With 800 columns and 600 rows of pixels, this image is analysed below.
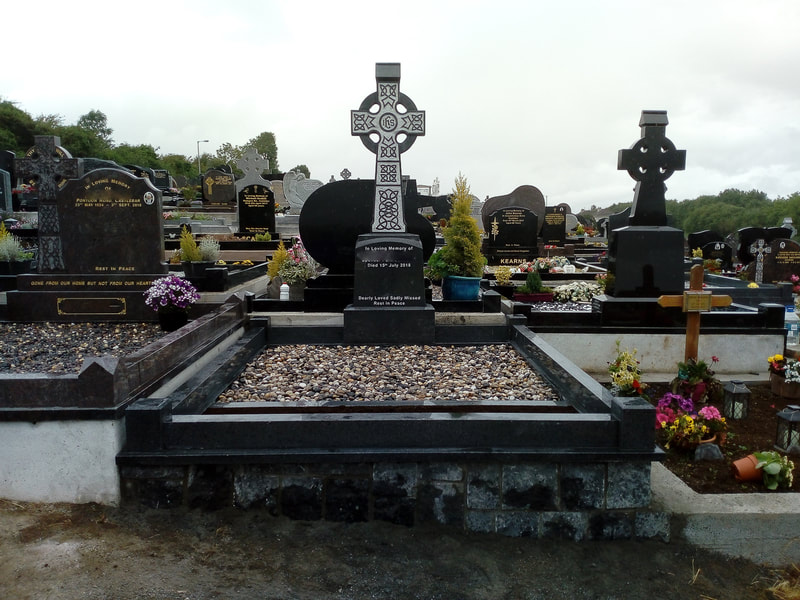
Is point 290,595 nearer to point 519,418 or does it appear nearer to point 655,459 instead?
point 519,418

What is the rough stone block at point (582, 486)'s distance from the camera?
3.83 meters

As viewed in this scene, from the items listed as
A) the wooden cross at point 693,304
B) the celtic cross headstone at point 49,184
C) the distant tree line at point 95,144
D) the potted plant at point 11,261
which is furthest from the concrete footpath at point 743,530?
the distant tree line at point 95,144

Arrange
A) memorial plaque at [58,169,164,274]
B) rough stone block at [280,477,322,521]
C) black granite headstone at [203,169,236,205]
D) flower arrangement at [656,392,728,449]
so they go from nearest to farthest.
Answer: rough stone block at [280,477,322,521], flower arrangement at [656,392,728,449], memorial plaque at [58,169,164,274], black granite headstone at [203,169,236,205]

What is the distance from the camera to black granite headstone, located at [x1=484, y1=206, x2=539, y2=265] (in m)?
16.1

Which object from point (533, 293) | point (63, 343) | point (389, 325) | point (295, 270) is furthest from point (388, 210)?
point (63, 343)

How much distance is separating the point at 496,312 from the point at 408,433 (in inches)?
166

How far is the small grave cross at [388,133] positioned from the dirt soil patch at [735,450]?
378 centimetres

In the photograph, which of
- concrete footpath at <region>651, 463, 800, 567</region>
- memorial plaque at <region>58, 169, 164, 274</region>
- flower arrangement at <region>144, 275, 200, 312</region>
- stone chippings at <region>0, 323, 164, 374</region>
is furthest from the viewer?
memorial plaque at <region>58, 169, 164, 274</region>

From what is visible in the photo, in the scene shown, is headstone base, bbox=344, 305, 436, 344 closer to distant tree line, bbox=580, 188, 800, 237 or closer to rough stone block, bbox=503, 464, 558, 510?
rough stone block, bbox=503, 464, 558, 510

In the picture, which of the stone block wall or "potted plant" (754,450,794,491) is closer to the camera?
the stone block wall

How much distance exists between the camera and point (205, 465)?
12.8 feet

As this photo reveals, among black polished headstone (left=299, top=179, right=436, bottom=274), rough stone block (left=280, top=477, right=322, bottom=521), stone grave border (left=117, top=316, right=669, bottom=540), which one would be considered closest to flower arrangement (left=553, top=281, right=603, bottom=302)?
black polished headstone (left=299, top=179, right=436, bottom=274)

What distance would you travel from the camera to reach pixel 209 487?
3896 mm

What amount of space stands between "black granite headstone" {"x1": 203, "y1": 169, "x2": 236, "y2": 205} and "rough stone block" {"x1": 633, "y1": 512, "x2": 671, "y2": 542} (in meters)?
31.1
